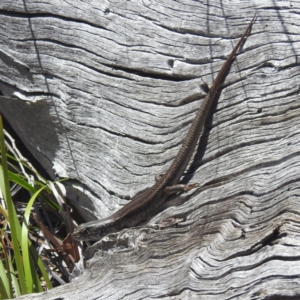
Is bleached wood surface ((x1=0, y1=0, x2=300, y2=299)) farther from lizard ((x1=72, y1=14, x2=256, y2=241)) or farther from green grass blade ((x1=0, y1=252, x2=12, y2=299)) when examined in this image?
green grass blade ((x1=0, y1=252, x2=12, y2=299))

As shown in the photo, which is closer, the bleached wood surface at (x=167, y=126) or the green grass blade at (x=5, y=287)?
the bleached wood surface at (x=167, y=126)

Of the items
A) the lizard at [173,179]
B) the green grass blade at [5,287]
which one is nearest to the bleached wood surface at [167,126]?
the lizard at [173,179]

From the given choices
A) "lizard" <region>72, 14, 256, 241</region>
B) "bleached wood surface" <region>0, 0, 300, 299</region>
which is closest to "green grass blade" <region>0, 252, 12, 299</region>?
"bleached wood surface" <region>0, 0, 300, 299</region>

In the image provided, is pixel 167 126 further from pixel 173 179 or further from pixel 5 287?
pixel 5 287

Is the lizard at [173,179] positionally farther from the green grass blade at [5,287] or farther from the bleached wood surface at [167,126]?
the green grass blade at [5,287]

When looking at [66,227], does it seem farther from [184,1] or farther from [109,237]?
[184,1]
